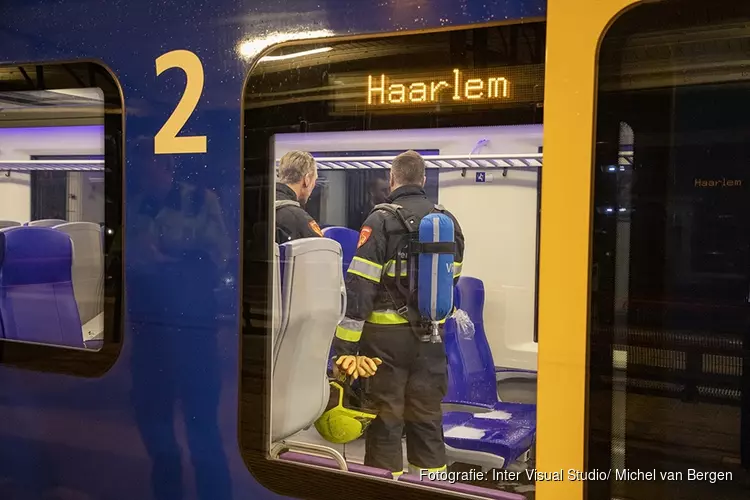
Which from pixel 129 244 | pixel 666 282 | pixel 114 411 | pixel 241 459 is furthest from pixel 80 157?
pixel 666 282

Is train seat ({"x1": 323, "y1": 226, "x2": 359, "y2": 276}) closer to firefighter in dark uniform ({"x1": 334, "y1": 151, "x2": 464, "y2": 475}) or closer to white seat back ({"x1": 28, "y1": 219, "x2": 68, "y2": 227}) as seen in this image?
firefighter in dark uniform ({"x1": 334, "y1": 151, "x2": 464, "y2": 475})

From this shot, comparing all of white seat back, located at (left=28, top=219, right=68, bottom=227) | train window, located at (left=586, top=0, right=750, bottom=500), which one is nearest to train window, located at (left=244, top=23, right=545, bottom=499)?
train window, located at (left=586, top=0, right=750, bottom=500)

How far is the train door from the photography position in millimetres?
2031

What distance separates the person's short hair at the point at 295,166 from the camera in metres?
2.51

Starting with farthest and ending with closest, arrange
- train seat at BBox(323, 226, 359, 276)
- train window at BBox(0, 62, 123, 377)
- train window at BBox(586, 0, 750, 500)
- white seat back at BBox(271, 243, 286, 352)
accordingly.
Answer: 1. train window at BBox(0, 62, 123, 377)
2. white seat back at BBox(271, 243, 286, 352)
3. train seat at BBox(323, 226, 359, 276)
4. train window at BBox(586, 0, 750, 500)

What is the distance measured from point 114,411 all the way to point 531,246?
1.65 meters

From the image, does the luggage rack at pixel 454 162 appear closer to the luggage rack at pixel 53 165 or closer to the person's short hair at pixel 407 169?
the person's short hair at pixel 407 169

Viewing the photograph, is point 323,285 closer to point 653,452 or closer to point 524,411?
point 524,411

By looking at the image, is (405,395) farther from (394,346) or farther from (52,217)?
(52,217)

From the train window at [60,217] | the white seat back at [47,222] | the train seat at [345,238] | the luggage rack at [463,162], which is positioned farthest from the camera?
the white seat back at [47,222]

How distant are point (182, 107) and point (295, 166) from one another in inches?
19.6

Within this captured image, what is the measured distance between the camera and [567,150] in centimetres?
213

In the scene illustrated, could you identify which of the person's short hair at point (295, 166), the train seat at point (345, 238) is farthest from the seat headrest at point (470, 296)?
the person's short hair at point (295, 166)

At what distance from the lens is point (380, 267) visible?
2.42 m
